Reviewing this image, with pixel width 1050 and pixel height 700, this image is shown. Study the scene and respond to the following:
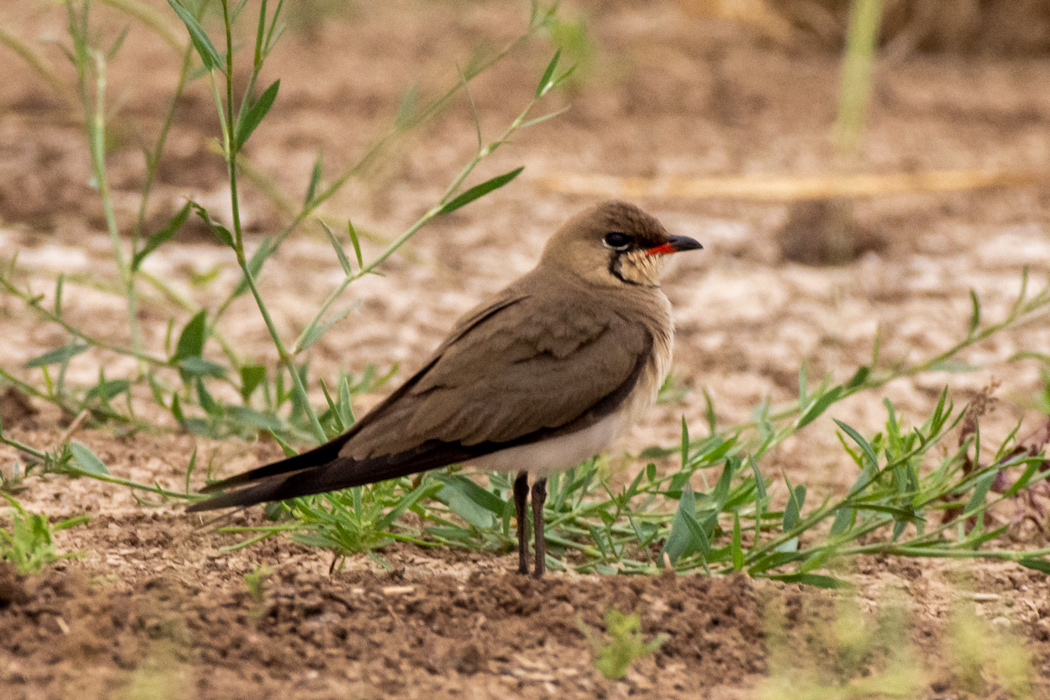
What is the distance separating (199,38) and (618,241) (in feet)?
4.18

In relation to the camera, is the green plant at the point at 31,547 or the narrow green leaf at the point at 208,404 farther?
the narrow green leaf at the point at 208,404

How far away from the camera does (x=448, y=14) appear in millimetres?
10016

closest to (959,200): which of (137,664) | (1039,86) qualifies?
(1039,86)

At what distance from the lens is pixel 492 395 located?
9.51ft

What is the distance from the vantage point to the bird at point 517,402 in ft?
8.87

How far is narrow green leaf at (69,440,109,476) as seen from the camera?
3.03 meters

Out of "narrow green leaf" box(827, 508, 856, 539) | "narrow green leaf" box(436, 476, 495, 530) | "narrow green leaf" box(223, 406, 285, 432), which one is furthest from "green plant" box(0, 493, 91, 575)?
"narrow green leaf" box(827, 508, 856, 539)

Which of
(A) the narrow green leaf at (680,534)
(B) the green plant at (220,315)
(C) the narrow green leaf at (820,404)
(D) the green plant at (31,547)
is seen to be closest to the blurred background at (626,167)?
(B) the green plant at (220,315)

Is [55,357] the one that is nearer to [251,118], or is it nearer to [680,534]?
[251,118]

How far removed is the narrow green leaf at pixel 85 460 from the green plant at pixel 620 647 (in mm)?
1380

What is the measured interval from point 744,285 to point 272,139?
10.2 ft

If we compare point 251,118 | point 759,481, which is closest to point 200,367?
point 251,118

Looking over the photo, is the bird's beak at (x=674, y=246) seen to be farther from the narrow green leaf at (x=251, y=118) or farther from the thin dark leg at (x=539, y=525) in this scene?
the narrow green leaf at (x=251, y=118)

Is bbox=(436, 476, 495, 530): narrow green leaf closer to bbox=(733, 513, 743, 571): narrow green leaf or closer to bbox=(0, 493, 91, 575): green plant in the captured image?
bbox=(733, 513, 743, 571): narrow green leaf
